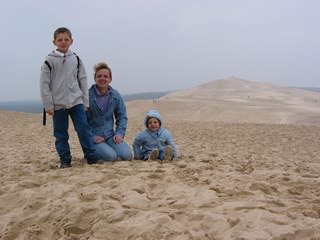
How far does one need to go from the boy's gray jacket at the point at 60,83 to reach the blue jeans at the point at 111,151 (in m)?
0.81

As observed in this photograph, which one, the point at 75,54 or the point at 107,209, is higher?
the point at 75,54

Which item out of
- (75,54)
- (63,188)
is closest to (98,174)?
(63,188)

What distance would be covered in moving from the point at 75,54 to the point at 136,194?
2464 mm

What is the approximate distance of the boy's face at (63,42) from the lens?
16.0 ft

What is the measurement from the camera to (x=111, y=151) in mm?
5500

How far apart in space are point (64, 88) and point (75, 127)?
1.84 feet

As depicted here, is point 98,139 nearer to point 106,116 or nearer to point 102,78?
point 106,116

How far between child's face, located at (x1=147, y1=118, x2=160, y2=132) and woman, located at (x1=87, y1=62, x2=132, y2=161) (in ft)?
1.29

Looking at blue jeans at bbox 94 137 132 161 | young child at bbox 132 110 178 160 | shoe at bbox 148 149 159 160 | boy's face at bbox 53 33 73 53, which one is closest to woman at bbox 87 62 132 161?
blue jeans at bbox 94 137 132 161

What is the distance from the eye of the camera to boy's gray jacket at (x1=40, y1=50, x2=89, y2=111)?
16.1 feet

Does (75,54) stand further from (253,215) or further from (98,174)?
(253,215)

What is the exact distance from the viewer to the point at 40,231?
9.57 ft

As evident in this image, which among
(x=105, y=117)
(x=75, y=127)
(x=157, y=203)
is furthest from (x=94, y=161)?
(x=157, y=203)

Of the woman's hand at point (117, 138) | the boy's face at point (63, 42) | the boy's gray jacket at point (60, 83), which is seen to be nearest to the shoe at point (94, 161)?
the woman's hand at point (117, 138)
